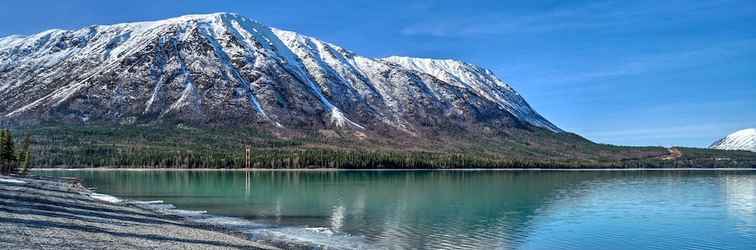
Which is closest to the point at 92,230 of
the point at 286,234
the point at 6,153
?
the point at 286,234

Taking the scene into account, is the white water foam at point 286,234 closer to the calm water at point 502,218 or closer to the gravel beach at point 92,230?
the calm water at point 502,218

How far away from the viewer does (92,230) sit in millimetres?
43125

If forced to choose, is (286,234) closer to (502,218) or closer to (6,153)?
(502,218)

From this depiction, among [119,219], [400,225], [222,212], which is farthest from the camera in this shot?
[222,212]

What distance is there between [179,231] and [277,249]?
369 inches

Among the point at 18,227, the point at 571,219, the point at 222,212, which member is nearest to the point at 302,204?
the point at 222,212

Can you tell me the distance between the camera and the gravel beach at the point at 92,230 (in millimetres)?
36062

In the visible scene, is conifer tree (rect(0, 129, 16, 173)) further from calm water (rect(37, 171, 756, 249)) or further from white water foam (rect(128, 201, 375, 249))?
white water foam (rect(128, 201, 375, 249))

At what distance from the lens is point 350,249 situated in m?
47.3

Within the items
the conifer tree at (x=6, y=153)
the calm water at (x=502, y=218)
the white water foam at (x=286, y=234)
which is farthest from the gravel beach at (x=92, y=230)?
the conifer tree at (x=6, y=153)

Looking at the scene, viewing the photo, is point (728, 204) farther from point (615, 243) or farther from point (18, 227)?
point (18, 227)

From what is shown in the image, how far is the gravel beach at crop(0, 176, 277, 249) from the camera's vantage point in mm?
36062

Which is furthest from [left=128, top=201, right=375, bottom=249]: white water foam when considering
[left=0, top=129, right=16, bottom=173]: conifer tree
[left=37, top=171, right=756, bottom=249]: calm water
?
[left=0, top=129, right=16, bottom=173]: conifer tree

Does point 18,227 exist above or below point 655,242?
above
